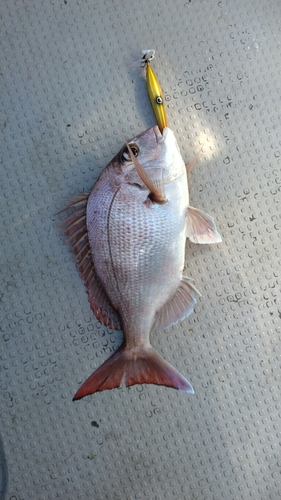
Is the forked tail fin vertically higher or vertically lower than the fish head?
lower

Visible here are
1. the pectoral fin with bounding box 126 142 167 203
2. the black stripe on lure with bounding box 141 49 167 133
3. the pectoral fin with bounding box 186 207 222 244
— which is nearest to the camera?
the pectoral fin with bounding box 126 142 167 203

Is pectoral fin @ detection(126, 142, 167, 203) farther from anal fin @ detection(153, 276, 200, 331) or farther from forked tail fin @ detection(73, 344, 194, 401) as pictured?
forked tail fin @ detection(73, 344, 194, 401)

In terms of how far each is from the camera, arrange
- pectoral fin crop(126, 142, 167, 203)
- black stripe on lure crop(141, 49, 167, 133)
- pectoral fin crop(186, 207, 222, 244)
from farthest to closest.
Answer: black stripe on lure crop(141, 49, 167, 133)
pectoral fin crop(186, 207, 222, 244)
pectoral fin crop(126, 142, 167, 203)

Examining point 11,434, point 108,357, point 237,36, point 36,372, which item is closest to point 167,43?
point 237,36

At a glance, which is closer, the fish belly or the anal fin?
the fish belly

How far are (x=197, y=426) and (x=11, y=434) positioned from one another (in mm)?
728

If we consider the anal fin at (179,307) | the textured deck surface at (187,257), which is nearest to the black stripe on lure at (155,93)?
the textured deck surface at (187,257)

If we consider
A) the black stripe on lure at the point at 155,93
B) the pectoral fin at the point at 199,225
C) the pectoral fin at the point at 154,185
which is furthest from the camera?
the black stripe on lure at the point at 155,93

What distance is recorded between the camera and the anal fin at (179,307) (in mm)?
1698

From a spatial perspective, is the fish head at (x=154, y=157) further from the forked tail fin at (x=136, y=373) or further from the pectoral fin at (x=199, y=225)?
the forked tail fin at (x=136, y=373)

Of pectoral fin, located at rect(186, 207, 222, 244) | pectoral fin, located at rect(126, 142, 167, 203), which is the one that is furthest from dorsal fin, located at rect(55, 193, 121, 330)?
pectoral fin, located at rect(186, 207, 222, 244)

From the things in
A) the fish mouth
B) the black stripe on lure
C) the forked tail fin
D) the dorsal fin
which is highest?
the black stripe on lure

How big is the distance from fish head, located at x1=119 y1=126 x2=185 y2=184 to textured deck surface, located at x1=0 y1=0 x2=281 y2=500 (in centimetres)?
26

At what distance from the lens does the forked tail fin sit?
1620mm
